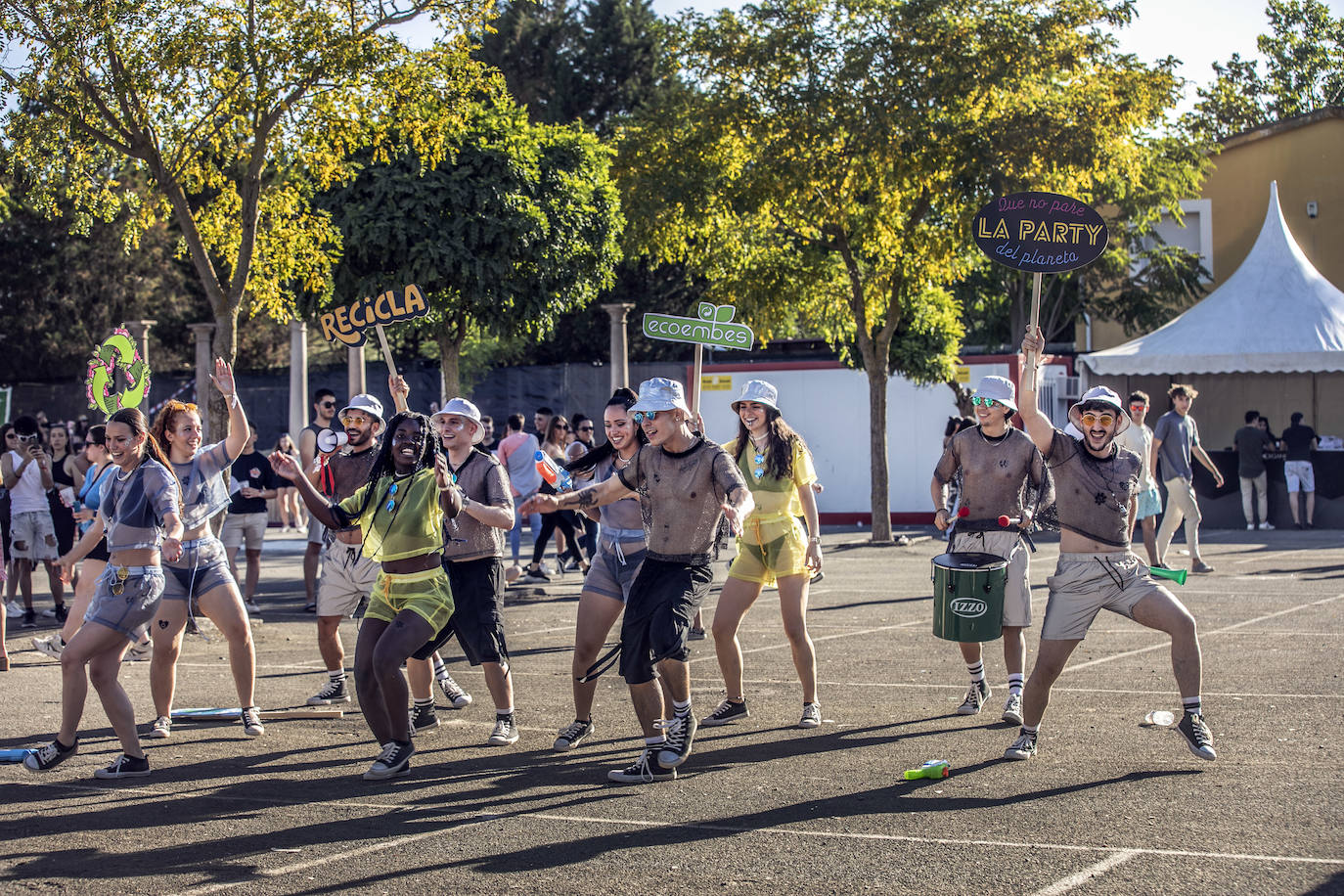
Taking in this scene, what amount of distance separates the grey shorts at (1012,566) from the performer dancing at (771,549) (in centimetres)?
94

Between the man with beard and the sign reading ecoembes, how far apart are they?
60 centimetres

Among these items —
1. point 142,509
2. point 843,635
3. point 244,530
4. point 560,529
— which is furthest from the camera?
point 560,529

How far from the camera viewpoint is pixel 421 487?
A: 7355mm

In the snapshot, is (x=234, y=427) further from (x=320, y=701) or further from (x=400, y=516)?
(x=320, y=701)

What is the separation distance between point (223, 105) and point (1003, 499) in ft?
25.9

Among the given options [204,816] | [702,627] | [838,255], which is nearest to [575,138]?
[838,255]

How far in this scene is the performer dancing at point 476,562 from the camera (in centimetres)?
779

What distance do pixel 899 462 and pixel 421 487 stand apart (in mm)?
19525

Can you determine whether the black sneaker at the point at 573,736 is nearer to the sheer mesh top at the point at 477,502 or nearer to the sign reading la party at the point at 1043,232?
the sheer mesh top at the point at 477,502

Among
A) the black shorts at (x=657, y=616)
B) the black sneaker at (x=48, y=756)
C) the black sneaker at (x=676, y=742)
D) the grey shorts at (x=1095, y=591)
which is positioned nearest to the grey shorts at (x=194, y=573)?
the black sneaker at (x=48, y=756)

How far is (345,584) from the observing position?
909cm

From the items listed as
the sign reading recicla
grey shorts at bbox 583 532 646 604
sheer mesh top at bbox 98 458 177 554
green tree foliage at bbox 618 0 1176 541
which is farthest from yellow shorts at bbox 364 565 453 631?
green tree foliage at bbox 618 0 1176 541

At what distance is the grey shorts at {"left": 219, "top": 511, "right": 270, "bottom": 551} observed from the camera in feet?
45.2

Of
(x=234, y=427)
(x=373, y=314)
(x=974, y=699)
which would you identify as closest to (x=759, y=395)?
(x=974, y=699)
